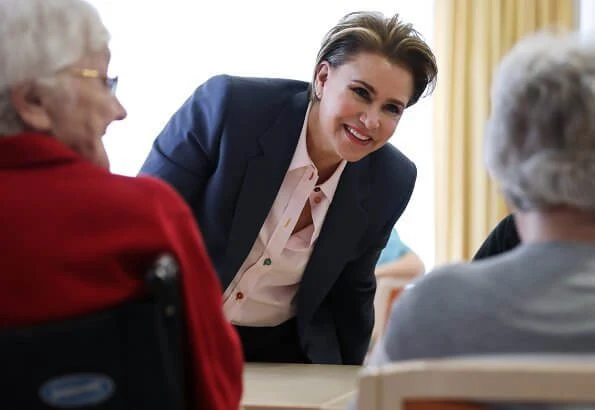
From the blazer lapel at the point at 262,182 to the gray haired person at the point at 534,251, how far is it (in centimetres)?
102

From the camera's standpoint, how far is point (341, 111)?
2256 millimetres

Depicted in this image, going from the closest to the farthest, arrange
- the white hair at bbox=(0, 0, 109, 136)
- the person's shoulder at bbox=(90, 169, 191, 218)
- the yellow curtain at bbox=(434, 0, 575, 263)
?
the person's shoulder at bbox=(90, 169, 191, 218)
the white hair at bbox=(0, 0, 109, 136)
the yellow curtain at bbox=(434, 0, 575, 263)

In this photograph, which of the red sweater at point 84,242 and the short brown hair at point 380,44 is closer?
the red sweater at point 84,242

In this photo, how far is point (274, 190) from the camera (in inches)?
88.8

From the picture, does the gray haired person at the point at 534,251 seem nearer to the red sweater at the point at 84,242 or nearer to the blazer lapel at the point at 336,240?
the red sweater at the point at 84,242

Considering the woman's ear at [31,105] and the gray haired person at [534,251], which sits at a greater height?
the woman's ear at [31,105]

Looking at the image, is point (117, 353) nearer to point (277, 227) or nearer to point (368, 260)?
point (277, 227)

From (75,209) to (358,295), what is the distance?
1.32 metres

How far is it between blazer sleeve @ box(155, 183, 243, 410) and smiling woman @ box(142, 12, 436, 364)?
89 cm

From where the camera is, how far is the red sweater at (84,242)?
117 cm

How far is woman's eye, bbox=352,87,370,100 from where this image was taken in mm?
2270

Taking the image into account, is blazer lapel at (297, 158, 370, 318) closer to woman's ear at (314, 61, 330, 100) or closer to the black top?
woman's ear at (314, 61, 330, 100)

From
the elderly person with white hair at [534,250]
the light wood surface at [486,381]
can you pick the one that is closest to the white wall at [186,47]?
the elderly person with white hair at [534,250]

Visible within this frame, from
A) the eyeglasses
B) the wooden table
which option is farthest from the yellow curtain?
the eyeglasses
